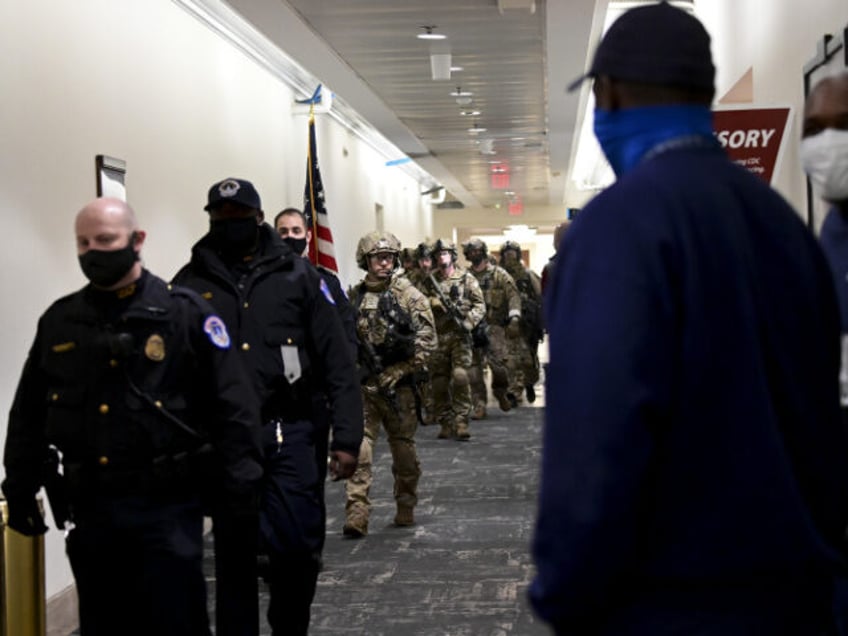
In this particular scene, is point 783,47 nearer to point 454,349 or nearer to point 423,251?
point 454,349

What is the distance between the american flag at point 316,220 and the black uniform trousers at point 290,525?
22.4 ft

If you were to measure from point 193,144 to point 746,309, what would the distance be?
24.8ft

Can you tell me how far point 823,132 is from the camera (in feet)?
9.29

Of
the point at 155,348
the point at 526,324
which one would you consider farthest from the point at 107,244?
the point at 526,324

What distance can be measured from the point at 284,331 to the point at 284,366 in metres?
0.13

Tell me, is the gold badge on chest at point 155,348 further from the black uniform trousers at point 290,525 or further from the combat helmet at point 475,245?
the combat helmet at point 475,245

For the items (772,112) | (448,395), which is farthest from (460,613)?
(448,395)

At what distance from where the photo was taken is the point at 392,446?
800 cm

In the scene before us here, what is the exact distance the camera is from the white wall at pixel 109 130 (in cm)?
577

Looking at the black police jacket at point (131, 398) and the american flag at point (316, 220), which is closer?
the black police jacket at point (131, 398)

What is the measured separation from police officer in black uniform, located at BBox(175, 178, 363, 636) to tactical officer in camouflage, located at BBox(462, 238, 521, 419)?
31.0ft

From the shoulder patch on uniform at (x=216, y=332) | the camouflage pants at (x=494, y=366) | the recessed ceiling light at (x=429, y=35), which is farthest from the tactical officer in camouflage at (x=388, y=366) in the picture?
the camouflage pants at (x=494, y=366)

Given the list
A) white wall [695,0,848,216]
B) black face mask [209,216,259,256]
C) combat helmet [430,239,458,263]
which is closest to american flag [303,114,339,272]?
combat helmet [430,239,458,263]

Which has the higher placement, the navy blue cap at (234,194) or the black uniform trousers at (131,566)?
the navy blue cap at (234,194)
